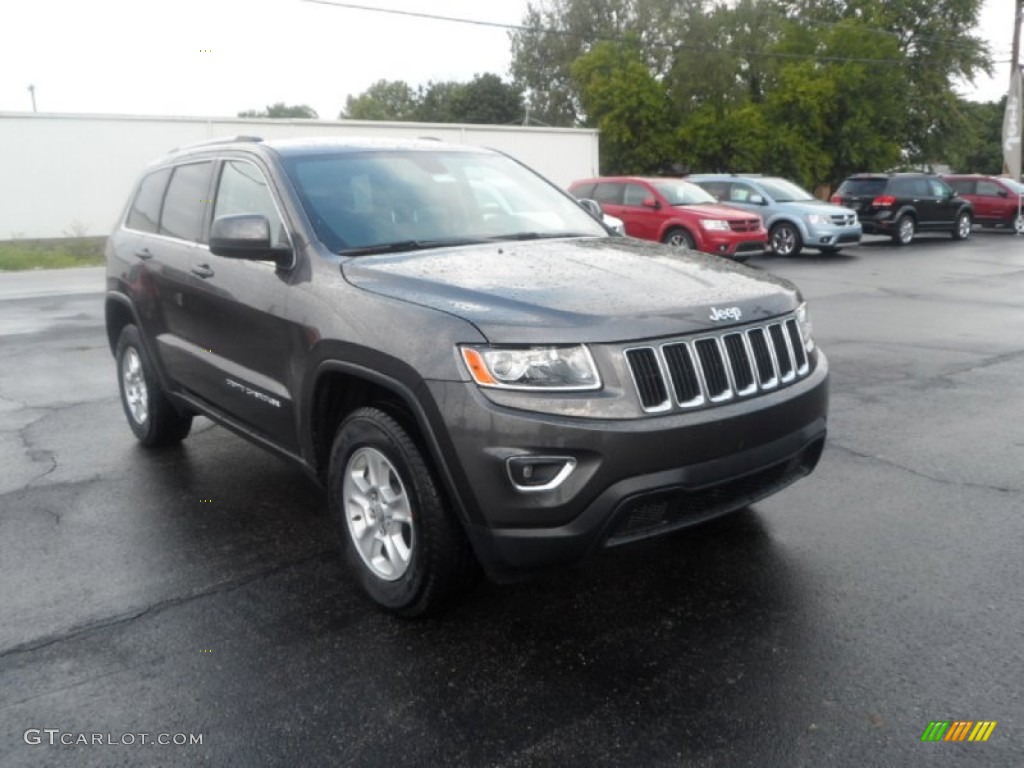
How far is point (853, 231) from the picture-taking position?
68.9ft

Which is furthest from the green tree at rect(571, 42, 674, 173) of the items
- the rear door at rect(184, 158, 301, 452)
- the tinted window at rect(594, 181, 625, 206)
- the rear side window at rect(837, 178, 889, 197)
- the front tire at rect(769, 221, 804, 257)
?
the rear door at rect(184, 158, 301, 452)

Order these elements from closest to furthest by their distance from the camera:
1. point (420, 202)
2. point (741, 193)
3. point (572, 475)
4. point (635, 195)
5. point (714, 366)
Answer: point (572, 475)
point (714, 366)
point (420, 202)
point (635, 195)
point (741, 193)

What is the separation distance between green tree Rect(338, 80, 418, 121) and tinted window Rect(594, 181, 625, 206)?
258 ft

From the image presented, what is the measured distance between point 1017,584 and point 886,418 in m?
2.81

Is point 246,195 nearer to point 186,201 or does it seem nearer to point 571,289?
point 186,201

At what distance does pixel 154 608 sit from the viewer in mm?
3906

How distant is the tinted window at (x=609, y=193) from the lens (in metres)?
19.6

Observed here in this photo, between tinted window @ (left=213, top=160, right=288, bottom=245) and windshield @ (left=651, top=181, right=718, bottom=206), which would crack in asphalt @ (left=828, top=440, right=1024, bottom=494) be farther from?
windshield @ (left=651, top=181, right=718, bottom=206)

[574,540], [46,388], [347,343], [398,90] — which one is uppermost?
[398,90]

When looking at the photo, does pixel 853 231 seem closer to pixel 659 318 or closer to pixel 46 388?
pixel 46 388

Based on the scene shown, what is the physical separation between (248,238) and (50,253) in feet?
79.2

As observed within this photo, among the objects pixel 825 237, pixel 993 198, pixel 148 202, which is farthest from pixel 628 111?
pixel 148 202

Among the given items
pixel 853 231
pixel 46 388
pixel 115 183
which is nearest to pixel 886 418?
pixel 46 388

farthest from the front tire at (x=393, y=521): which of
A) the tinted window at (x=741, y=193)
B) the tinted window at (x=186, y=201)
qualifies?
the tinted window at (x=741, y=193)
